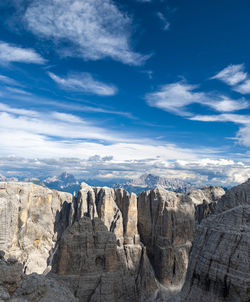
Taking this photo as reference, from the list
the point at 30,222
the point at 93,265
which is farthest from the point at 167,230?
the point at 30,222

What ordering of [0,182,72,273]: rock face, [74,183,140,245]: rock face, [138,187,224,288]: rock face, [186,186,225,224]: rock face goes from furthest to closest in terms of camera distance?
1. [186,186,225,224]: rock face
2. [74,183,140,245]: rock face
3. [138,187,224,288]: rock face
4. [0,182,72,273]: rock face

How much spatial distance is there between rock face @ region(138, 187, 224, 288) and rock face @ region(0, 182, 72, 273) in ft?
74.5

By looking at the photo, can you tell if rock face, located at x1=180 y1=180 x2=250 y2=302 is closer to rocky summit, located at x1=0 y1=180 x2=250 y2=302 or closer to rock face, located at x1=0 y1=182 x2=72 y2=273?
rocky summit, located at x1=0 y1=180 x2=250 y2=302

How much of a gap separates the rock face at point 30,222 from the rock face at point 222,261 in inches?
1802

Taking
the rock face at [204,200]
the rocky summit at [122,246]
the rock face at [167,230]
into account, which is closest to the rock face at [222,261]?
the rocky summit at [122,246]

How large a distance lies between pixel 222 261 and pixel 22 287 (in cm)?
1457

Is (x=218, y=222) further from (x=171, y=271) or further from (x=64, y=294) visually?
(x=171, y=271)

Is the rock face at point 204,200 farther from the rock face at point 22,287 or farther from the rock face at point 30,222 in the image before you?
the rock face at point 22,287

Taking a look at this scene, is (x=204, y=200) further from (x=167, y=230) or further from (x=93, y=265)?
(x=93, y=265)

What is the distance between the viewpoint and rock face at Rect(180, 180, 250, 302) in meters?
Result: 14.6

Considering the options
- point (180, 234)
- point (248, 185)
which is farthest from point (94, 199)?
point (248, 185)

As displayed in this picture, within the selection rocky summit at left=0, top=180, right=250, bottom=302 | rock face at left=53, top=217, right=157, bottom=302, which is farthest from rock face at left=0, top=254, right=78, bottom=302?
rock face at left=53, top=217, right=157, bottom=302

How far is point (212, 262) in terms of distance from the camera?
16047 millimetres

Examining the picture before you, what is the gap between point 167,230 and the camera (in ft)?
193
